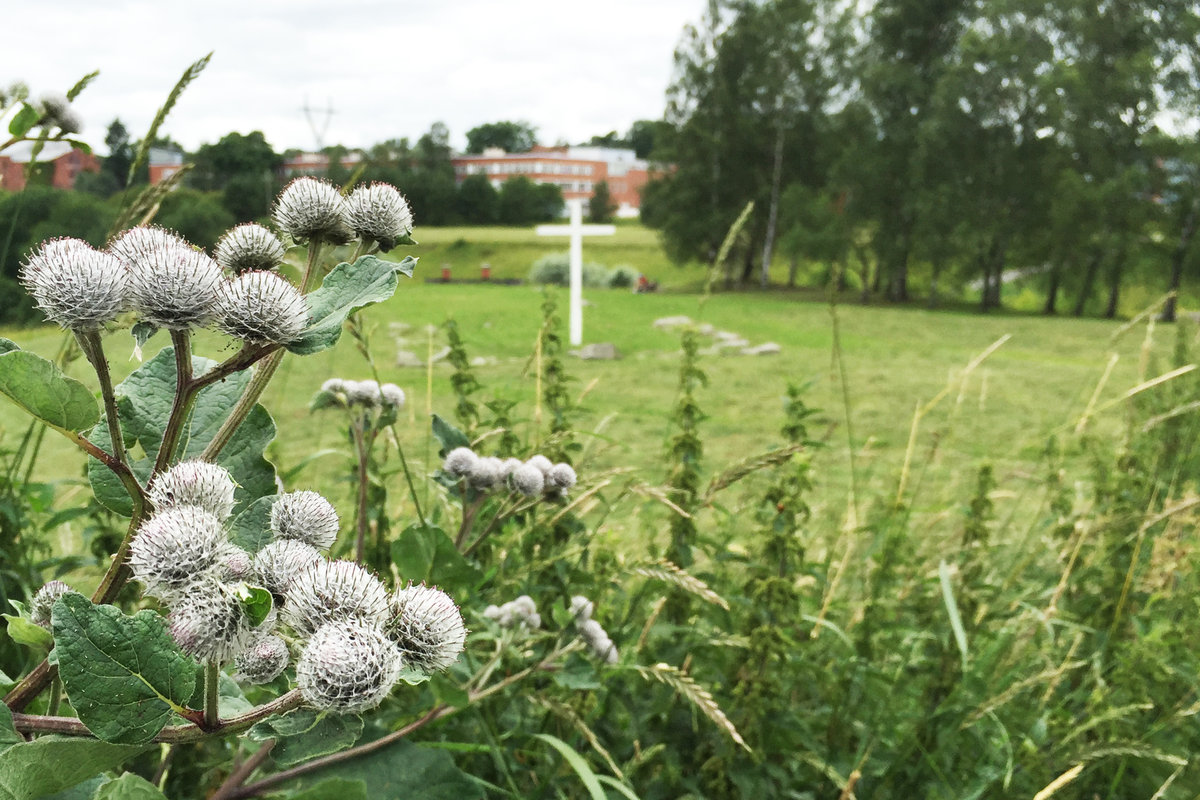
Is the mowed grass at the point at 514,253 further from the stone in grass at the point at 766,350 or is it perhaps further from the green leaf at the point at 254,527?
the green leaf at the point at 254,527

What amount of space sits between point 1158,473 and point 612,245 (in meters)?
41.2

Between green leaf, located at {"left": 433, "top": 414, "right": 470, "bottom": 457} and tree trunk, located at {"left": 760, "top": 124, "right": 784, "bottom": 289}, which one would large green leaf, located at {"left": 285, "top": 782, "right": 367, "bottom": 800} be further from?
tree trunk, located at {"left": 760, "top": 124, "right": 784, "bottom": 289}

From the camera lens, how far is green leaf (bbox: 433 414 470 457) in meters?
1.46

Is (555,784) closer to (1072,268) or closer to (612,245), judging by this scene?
(1072,268)

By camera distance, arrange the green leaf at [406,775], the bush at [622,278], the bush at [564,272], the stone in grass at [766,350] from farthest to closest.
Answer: the bush at [622,278]
the bush at [564,272]
the stone in grass at [766,350]
the green leaf at [406,775]

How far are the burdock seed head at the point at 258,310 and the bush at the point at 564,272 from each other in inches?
1134

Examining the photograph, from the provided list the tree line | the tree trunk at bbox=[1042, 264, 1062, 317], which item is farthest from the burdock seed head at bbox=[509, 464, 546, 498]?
the tree trunk at bbox=[1042, 264, 1062, 317]

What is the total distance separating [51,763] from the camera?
0.62 metres

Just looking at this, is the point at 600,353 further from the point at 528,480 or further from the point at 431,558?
the point at 431,558

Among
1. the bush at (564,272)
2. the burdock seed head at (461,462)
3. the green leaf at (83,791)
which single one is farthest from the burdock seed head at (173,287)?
the bush at (564,272)

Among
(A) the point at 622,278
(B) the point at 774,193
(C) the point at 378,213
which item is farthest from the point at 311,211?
(A) the point at 622,278

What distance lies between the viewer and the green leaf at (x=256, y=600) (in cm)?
54

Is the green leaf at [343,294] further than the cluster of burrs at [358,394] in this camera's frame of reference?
No

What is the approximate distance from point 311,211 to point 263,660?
46cm
